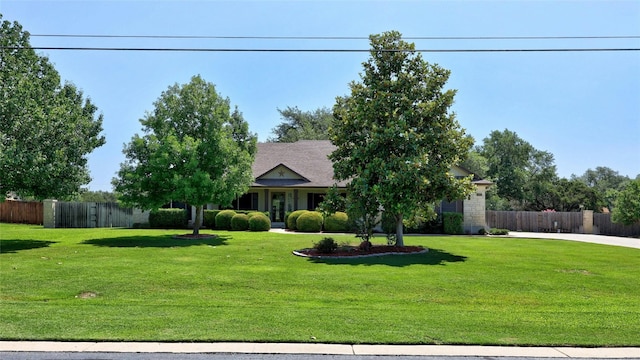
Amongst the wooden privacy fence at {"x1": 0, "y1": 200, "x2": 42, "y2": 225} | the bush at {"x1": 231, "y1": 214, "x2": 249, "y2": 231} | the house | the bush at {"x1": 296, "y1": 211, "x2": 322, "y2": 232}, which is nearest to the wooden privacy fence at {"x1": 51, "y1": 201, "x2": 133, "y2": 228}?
the wooden privacy fence at {"x1": 0, "y1": 200, "x2": 42, "y2": 225}

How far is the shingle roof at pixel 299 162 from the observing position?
32.8 meters

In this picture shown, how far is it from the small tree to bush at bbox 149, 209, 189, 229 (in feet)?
94.4

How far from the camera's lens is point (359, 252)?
17.4 metres

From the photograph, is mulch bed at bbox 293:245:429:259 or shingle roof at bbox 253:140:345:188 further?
shingle roof at bbox 253:140:345:188

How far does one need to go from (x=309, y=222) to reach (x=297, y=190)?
5661 mm

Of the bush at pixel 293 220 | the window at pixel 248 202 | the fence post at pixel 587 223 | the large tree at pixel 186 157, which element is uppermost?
the large tree at pixel 186 157

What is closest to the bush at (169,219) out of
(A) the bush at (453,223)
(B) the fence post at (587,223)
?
(A) the bush at (453,223)

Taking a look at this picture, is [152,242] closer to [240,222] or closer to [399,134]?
[240,222]

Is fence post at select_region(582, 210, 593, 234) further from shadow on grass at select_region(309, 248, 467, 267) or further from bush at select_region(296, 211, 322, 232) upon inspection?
shadow on grass at select_region(309, 248, 467, 267)

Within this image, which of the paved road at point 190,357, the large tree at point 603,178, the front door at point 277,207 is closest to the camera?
the paved road at point 190,357

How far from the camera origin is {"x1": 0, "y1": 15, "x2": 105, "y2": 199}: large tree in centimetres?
1772

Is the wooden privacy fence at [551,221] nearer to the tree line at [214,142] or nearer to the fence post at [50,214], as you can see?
the tree line at [214,142]

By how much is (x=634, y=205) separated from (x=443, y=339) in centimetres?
3054

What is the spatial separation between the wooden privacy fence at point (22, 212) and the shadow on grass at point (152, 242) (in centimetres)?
1797
